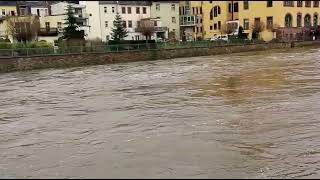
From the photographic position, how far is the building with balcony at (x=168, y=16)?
88.9 meters

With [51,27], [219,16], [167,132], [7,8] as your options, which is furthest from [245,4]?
[167,132]

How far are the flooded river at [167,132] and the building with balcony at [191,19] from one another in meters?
66.6

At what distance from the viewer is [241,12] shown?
85562mm

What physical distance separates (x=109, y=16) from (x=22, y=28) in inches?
713

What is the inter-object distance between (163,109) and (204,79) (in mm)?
11877

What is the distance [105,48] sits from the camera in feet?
180

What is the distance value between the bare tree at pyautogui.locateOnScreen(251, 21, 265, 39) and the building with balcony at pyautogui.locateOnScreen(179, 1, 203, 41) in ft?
49.1

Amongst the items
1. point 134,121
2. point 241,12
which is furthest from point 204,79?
point 241,12

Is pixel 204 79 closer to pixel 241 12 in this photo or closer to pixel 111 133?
pixel 111 133

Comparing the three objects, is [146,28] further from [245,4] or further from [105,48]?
[105,48]

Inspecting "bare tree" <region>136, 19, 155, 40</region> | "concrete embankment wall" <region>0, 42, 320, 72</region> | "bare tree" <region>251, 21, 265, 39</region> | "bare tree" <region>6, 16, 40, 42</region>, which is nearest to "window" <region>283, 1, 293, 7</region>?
"bare tree" <region>251, 21, 265, 39</region>

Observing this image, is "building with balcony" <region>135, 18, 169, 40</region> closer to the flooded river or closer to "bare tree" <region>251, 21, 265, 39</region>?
"bare tree" <region>251, 21, 265, 39</region>

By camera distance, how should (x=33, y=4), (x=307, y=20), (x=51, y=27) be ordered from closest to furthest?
(x=51, y=27), (x=307, y=20), (x=33, y=4)

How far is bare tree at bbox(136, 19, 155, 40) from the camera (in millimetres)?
77312
